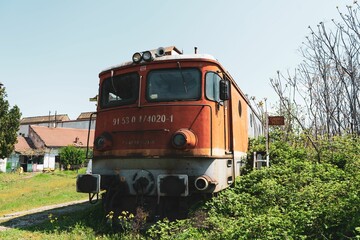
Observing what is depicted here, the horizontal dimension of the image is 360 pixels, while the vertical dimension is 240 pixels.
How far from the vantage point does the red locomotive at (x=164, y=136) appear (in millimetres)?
5949

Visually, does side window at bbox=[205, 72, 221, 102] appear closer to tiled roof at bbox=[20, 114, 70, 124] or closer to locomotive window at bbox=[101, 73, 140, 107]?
locomotive window at bbox=[101, 73, 140, 107]

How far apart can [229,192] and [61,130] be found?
160 feet

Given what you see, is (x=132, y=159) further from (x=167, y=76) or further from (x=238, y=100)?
(x=238, y=100)

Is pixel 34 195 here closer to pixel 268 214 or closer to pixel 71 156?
pixel 268 214

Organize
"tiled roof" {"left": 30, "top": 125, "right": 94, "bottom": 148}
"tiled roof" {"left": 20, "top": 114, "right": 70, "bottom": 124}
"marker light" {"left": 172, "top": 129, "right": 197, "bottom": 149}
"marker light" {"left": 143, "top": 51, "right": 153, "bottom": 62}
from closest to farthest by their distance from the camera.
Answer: "marker light" {"left": 172, "top": 129, "right": 197, "bottom": 149} < "marker light" {"left": 143, "top": 51, "right": 153, "bottom": 62} < "tiled roof" {"left": 30, "top": 125, "right": 94, "bottom": 148} < "tiled roof" {"left": 20, "top": 114, "right": 70, "bottom": 124}

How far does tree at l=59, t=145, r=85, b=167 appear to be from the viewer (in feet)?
131

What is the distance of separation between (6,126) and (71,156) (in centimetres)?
892

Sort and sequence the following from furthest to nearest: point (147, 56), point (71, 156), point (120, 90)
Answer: point (71, 156) → point (120, 90) → point (147, 56)

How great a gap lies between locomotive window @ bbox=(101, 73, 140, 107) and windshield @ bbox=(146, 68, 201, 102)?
370mm

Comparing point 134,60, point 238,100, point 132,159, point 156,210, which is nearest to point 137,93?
point 134,60

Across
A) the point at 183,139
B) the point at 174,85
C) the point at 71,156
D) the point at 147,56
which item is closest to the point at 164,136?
the point at 183,139

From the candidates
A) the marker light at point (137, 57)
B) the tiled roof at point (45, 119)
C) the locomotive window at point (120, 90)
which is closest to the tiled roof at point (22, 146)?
the tiled roof at point (45, 119)

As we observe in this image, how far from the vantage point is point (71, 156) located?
40.2 metres

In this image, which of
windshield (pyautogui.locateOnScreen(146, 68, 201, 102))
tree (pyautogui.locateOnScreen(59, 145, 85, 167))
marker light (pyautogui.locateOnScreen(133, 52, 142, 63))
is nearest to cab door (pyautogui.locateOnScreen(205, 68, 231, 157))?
windshield (pyautogui.locateOnScreen(146, 68, 201, 102))
